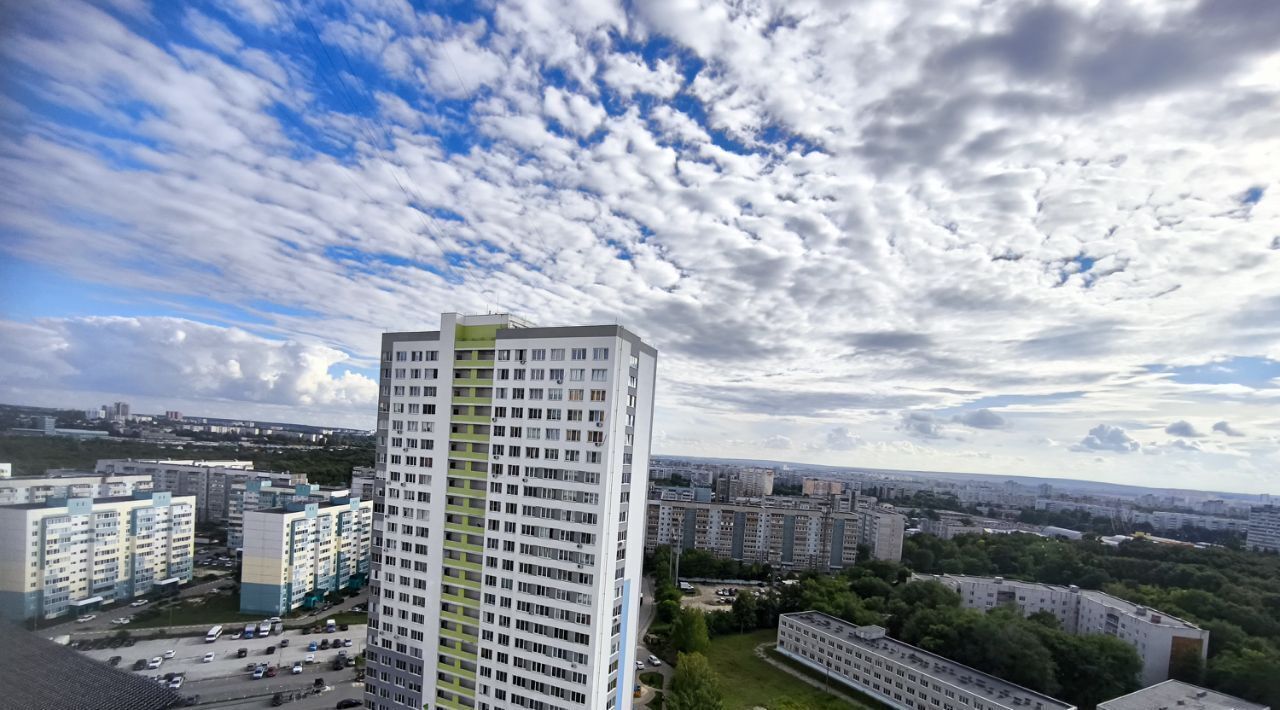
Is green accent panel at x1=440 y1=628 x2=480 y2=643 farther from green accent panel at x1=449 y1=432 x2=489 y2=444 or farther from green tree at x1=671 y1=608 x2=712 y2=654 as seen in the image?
green tree at x1=671 y1=608 x2=712 y2=654

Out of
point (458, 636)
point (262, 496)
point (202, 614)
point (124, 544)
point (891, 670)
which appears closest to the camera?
point (458, 636)

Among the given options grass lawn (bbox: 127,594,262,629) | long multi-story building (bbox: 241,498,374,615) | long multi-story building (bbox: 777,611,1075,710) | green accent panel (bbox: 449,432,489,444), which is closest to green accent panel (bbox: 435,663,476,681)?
green accent panel (bbox: 449,432,489,444)

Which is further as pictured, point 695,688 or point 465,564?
point 695,688

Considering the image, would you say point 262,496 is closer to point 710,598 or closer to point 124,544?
point 124,544

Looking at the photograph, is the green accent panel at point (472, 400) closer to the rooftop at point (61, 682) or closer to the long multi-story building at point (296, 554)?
the rooftop at point (61, 682)

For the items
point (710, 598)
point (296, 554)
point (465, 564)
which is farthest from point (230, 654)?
point (710, 598)

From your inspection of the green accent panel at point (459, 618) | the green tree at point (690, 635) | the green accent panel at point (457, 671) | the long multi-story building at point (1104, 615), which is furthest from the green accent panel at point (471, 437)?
the long multi-story building at point (1104, 615)
